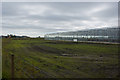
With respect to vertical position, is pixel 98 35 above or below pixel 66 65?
above

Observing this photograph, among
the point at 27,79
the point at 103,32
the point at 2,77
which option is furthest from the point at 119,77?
Answer: the point at 103,32

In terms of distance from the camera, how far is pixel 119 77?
308 inches

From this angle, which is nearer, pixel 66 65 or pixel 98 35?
pixel 66 65

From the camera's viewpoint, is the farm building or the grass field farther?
the farm building

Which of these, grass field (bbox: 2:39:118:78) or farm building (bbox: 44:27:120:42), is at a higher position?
farm building (bbox: 44:27:120:42)

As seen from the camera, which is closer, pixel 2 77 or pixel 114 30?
pixel 2 77

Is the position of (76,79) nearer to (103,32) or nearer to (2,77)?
(2,77)

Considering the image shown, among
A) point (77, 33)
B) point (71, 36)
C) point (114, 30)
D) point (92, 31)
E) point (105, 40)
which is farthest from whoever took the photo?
→ point (71, 36)

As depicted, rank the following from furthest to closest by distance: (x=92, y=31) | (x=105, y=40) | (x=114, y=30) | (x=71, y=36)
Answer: (x=71, y=36), (x=92, y=31), (x=105, y=40), (x=114, y=30)

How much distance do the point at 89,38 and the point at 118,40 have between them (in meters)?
14.1

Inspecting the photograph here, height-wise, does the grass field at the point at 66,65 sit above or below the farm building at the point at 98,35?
below

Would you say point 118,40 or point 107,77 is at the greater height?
point 118,40

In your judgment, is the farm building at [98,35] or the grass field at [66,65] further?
the farm building at [98,35]

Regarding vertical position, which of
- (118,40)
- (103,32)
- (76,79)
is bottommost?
(76,79)
